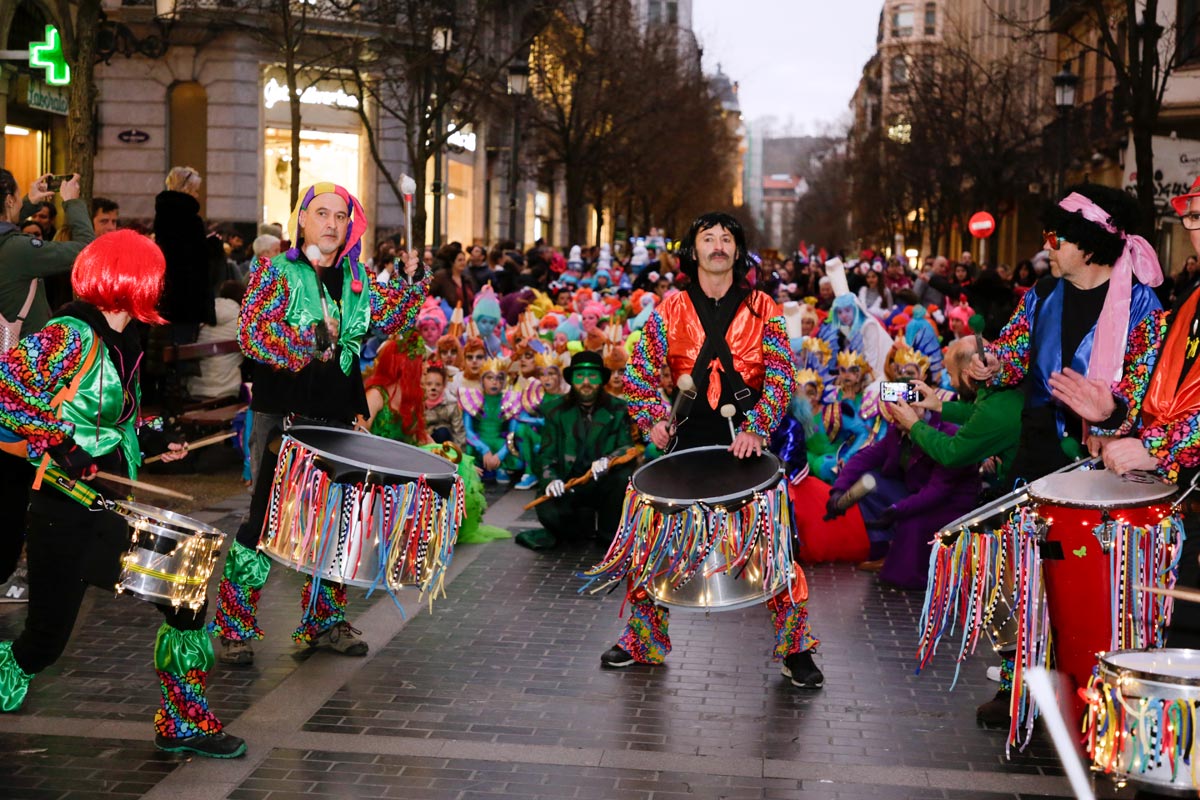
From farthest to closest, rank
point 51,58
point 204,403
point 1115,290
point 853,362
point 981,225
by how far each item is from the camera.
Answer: point 981,225
point 51,58
point 204,403
point 853,362
point 1115,290

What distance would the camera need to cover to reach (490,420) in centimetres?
1310

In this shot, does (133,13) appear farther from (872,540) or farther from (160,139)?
(872,540)

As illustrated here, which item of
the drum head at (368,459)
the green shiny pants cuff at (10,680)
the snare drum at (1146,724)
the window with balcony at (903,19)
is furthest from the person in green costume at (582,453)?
the window with balcony at (903,19)

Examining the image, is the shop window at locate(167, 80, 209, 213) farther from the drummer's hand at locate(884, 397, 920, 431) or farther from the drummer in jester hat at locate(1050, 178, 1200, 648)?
the drummer in jester hat at locate(1050, 178, 1200, 648)

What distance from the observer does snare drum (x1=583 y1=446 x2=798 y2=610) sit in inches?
248

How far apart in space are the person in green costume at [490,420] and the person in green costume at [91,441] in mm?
7361

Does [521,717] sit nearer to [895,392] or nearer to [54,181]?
[895,392]

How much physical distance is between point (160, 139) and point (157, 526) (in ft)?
86.6

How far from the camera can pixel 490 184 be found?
151ft

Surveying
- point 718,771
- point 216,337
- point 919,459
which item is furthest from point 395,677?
point 216,337

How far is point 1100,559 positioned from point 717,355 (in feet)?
7.21

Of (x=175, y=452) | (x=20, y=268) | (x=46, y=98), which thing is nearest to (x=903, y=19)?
(x=46, y=98)

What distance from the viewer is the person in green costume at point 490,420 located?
13000mm

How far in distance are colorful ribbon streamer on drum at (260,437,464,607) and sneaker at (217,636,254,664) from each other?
2.94ft
